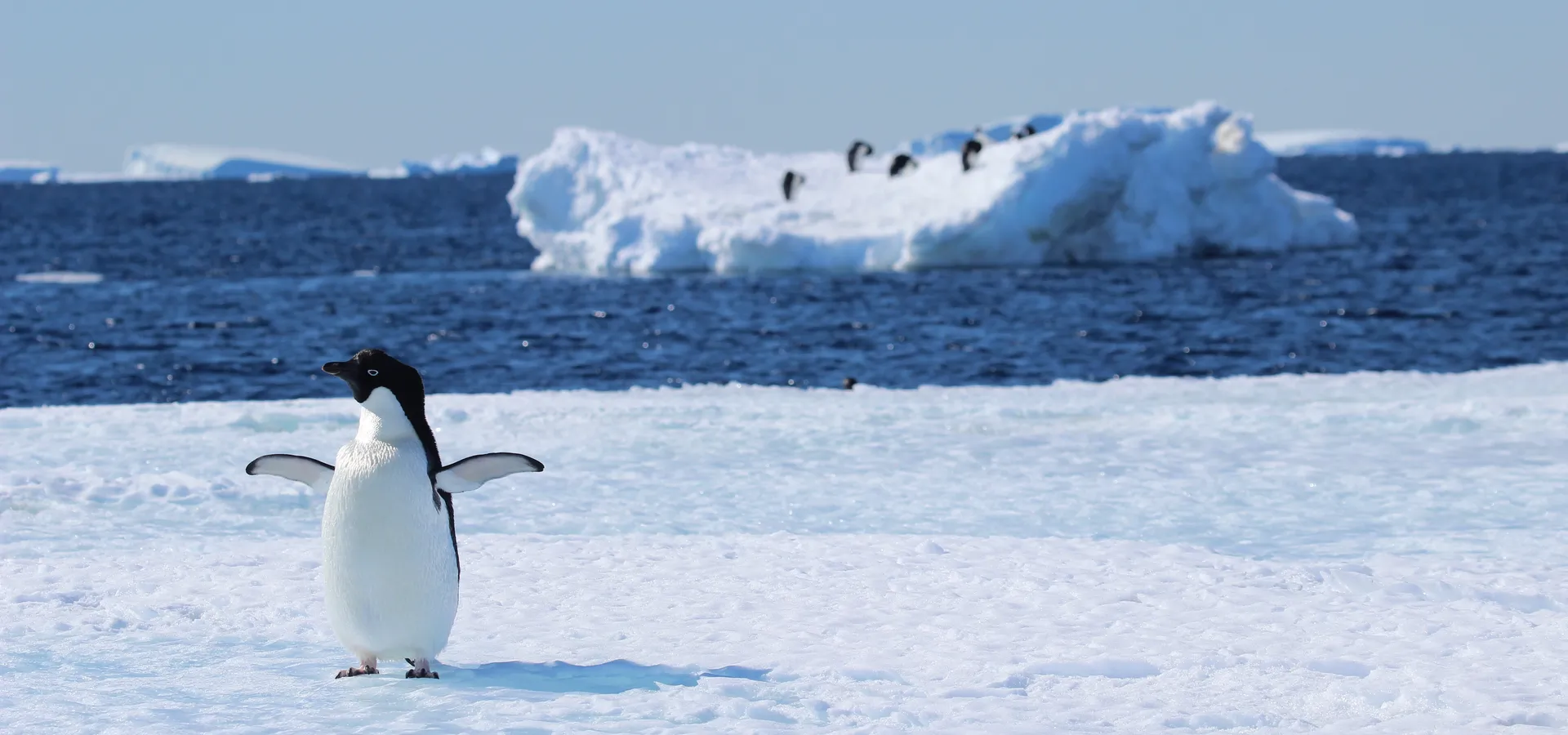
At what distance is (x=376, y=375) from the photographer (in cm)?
425

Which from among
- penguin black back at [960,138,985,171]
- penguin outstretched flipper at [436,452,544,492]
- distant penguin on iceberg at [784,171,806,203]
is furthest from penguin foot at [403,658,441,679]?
distant penguin on iceberg at [784,171,806,203]

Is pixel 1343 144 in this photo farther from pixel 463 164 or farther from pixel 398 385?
pixel 398 385

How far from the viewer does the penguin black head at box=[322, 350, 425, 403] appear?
4.18 meters

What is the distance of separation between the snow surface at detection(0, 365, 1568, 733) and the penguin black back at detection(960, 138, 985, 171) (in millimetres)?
18711

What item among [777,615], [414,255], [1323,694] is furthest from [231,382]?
[414,255]

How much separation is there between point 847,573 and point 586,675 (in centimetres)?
162

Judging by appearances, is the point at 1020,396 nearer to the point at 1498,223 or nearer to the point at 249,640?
the point at 249,640

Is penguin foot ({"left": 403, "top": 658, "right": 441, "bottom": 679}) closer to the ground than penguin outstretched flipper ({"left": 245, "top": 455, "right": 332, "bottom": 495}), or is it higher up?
closer to the ground

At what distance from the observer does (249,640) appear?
4922 mm

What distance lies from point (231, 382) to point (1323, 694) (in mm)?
16141

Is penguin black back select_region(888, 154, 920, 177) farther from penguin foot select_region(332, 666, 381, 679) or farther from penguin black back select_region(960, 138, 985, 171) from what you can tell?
penguin foot select_region(332, 666, 381, 679)

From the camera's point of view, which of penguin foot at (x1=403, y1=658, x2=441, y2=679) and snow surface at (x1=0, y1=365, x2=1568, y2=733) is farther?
penguin foot at (x1=403, y1=658, x2=441, y2=679)

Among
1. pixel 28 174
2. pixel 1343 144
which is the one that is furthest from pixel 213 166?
pixel 1343 144

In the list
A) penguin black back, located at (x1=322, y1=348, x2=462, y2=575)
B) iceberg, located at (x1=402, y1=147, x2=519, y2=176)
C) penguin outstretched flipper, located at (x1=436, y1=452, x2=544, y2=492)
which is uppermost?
iceberg, located at (x1=402, y1=147, x2=519, y2=176)
